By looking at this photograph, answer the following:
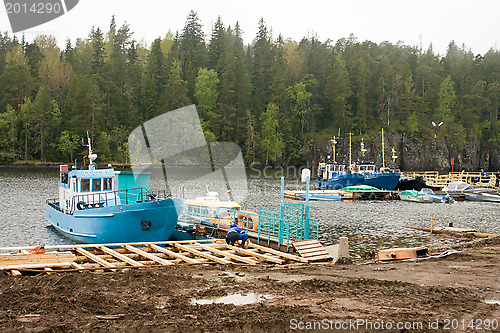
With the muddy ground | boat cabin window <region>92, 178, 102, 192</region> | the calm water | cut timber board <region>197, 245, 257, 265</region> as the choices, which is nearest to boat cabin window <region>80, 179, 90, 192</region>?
boat cabin window <region>92, 178, 102, 192</region>

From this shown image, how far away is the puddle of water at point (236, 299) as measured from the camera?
990 centimetres

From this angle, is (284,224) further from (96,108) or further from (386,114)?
(386,114)

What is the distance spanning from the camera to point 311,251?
1652 centimetres

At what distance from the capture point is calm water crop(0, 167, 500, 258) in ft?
81.4

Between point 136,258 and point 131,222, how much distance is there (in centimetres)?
597

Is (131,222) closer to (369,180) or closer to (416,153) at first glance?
(369,180)

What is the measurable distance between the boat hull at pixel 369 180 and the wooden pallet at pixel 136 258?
141ft

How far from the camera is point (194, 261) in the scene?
14461mm

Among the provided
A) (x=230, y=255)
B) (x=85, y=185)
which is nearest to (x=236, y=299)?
(x=230, y=255)

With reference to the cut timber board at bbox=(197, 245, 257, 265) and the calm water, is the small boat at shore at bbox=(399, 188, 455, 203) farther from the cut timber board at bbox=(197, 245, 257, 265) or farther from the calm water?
the cut timber board at bbox=(197, 245, 257, 265)

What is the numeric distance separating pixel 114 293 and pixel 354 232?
20.2 m

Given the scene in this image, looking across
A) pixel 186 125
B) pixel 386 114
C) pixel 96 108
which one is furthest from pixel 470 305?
pixel 386 114

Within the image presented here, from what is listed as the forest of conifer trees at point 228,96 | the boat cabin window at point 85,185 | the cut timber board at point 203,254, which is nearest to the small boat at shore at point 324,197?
the boat cabin window at point 85,185

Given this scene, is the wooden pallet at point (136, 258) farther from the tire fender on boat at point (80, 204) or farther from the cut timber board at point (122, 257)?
the tire fender on boat at point (80, 204)
